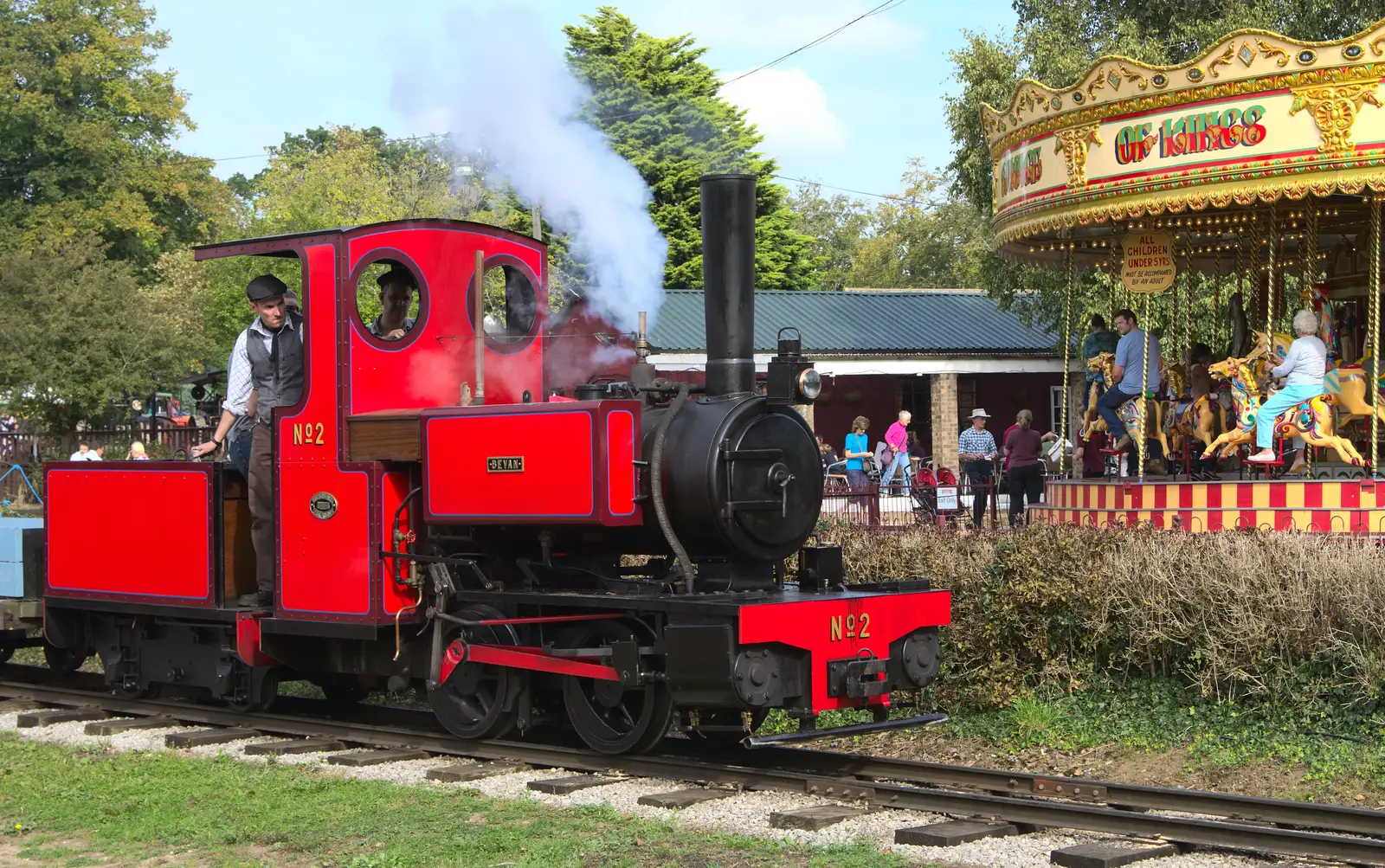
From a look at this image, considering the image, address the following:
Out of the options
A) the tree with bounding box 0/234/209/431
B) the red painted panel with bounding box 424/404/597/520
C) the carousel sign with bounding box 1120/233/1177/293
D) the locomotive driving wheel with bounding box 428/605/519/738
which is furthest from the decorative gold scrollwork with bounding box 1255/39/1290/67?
the tree with bounding box 0/234/209/431

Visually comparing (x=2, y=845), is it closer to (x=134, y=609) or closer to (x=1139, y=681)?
(x=134, y=609)

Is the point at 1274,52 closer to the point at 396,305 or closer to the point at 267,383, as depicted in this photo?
the point at 396,305

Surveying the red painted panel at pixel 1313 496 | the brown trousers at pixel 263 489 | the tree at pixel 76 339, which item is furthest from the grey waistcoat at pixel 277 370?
the tree at pixel 76 339

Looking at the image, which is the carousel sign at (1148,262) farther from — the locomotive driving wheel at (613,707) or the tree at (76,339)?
the tree at (76,339)

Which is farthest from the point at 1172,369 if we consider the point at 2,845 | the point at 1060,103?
the point at 2,845

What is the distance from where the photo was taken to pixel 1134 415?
13320 mm

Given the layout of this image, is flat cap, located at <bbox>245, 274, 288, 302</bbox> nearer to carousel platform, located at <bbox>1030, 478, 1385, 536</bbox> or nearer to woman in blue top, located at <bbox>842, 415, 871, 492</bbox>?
carousel platform, located at <bbox>1030, 478, 1385, 536</bbox>

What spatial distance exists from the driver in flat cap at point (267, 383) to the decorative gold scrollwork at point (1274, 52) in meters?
7.41

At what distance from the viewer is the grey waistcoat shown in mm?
9234

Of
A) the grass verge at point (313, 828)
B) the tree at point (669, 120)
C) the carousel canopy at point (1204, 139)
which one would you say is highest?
the tree at point (669, 120)

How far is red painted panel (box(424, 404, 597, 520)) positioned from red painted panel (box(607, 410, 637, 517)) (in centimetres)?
9

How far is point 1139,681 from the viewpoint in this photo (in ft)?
30.0

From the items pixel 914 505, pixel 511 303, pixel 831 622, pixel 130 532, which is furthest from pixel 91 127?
pixel 831 622

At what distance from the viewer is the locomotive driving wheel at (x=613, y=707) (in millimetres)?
7777
